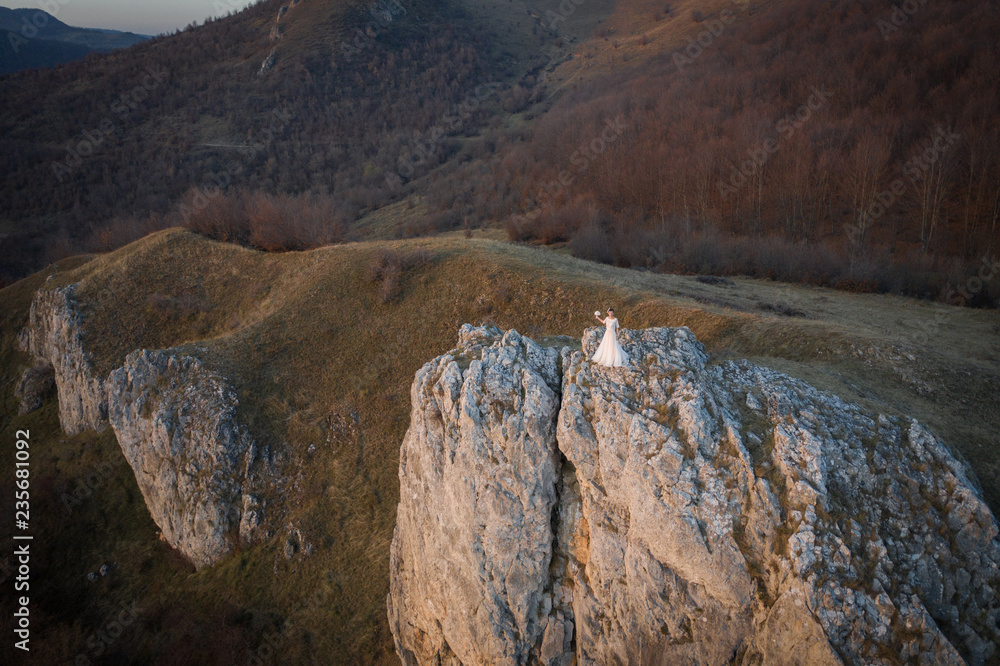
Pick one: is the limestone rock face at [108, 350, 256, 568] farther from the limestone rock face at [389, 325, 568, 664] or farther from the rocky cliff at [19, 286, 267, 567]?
the limestone rock face at [389, 325, 568, 664]

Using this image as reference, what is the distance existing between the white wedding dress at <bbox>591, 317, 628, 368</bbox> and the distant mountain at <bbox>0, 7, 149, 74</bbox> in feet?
604

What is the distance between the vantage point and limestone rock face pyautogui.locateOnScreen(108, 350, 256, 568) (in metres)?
22.5

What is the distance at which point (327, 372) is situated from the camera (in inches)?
1066

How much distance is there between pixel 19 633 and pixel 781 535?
29331mm

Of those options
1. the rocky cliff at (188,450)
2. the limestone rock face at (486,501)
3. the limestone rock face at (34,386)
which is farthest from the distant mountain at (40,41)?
the limestone rock face at (486,501)

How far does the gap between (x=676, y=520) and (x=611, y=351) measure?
183 inches

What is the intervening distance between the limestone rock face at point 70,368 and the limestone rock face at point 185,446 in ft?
17.7

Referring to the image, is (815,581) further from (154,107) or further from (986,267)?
(154,107)

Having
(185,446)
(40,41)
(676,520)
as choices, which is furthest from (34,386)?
(40,41)

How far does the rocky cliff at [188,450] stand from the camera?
22.4 metres

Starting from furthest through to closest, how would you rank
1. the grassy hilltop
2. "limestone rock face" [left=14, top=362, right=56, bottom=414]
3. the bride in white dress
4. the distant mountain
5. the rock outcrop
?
the distant mountain, "limestone rock face" [left=14, top=362, right=56, bottom=414], the grassy hilltop, the bride in white dress, the rock outcrop

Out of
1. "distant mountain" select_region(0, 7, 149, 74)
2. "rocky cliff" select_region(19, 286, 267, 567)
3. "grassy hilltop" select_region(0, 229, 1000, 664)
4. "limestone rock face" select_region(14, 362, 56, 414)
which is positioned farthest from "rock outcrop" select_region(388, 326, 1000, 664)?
"distant mountain" select_region(0, 7, 149, 74)

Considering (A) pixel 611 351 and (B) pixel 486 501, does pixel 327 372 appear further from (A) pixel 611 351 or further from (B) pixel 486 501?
(A) pixel 611 351

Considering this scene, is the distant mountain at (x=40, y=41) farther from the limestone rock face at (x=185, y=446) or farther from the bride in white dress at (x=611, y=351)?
the bride in white dress at (x=611, y=351)
